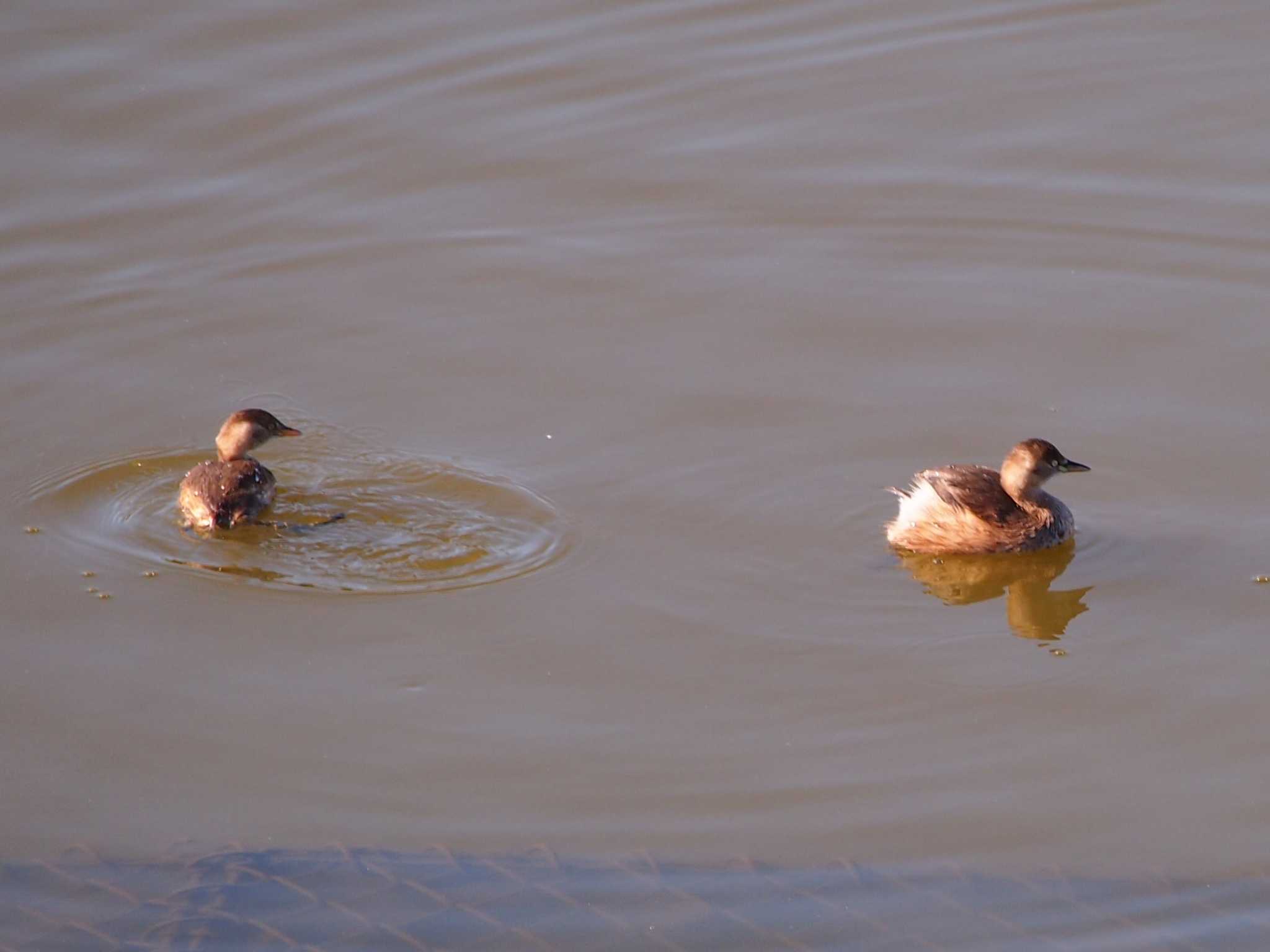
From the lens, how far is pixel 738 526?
7.26 meters

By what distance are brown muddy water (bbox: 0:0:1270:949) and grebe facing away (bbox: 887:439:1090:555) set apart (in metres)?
0.12

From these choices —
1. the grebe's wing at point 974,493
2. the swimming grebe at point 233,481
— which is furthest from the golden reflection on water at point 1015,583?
the swimming grebe at point 233,481

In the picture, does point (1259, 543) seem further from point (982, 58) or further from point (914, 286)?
point (982, 58)

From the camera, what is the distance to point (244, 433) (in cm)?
761

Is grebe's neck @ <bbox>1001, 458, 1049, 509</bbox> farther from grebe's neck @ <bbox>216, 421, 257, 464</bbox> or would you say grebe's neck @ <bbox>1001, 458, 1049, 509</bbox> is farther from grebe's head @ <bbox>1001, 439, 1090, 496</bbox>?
grebe's neck @ <bbox>216, 421, 257, 464</bbox>

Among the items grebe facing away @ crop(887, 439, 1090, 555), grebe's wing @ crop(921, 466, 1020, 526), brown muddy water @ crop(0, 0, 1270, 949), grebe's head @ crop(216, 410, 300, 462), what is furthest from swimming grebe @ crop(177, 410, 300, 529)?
grebe's wing @ crop(921, 466, 1020, 526)

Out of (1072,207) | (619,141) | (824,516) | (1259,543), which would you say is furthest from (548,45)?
(1259,543)

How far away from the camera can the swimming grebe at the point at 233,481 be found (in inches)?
285

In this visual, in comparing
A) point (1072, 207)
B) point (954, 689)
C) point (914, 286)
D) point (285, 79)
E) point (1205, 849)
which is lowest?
point (1205, 849)

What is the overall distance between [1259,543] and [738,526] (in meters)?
1.98

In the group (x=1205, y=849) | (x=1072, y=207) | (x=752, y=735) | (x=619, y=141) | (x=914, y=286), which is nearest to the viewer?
(x=1205, y=849)

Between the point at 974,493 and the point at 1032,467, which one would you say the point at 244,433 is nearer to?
the point at 974,493

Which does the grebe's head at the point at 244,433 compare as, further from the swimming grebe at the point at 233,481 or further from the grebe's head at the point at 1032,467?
the grebe's head at the point at 1032,467

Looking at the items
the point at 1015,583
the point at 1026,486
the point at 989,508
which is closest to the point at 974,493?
the point at 989,508
